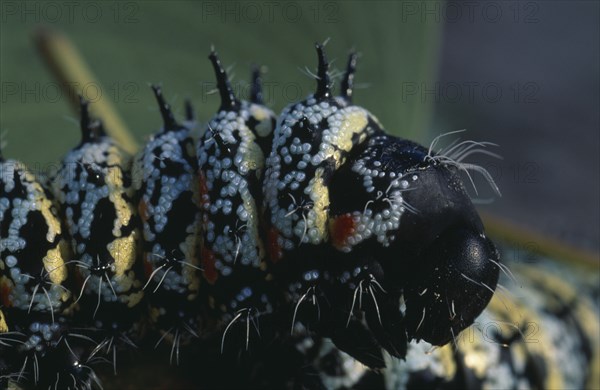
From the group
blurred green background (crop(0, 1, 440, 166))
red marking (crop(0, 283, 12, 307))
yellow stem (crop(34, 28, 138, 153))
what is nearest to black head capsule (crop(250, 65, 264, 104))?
red marking (crop(0, 283, 12, 307))

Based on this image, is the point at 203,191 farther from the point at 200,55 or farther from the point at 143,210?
the point at 200,55

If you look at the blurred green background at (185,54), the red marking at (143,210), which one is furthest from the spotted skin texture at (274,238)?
the blurred green background at (185,54)

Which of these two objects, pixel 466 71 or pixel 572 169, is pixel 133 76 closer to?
pixel 572 169

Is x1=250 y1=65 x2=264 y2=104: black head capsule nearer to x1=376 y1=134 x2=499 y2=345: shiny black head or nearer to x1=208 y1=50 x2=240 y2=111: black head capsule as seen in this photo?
x1=208 y1=50 x2=240 y2=111: black head capsule

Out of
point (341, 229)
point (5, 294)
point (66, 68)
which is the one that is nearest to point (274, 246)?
point (341, 229)

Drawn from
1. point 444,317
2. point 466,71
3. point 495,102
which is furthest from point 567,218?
point 444,317
